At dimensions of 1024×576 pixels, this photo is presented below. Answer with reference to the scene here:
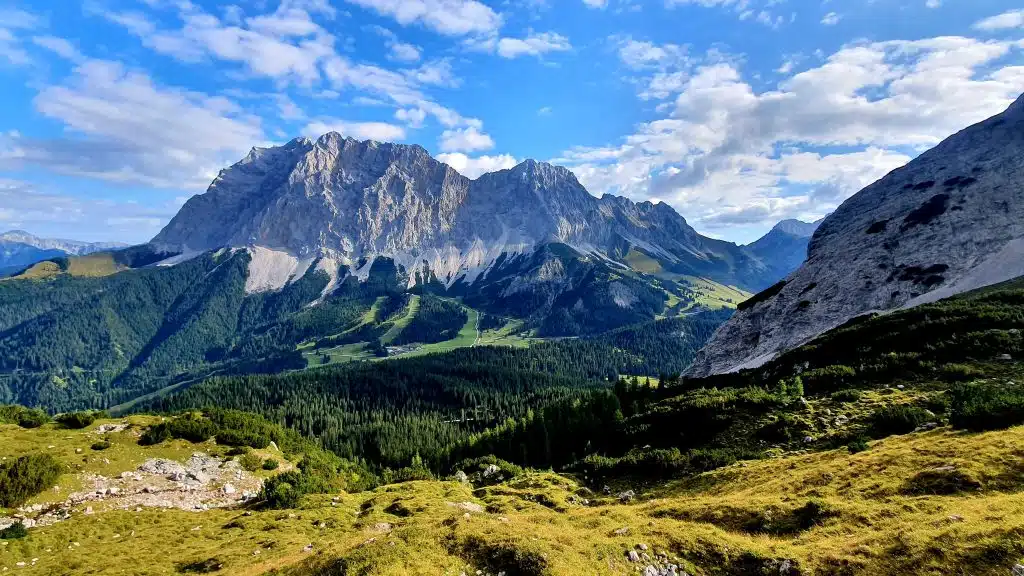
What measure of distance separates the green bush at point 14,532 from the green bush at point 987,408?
3380 inches

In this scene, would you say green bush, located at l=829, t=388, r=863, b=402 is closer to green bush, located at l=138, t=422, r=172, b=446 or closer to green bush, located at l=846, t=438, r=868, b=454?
green bush, located at l=846, t=438, r=868, b=454

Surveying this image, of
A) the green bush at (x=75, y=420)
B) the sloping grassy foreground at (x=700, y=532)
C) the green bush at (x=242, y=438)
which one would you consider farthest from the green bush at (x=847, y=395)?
the green bush at (x=75, y=420)

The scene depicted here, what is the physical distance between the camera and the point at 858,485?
29625mm

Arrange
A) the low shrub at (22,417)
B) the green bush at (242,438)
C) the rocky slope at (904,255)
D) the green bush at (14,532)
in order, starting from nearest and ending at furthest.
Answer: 1. the green bush at (14,532)
2. the low shrub at (22,417)
3. the green bush at (242,438)
4. the rocky slope at (904,255)

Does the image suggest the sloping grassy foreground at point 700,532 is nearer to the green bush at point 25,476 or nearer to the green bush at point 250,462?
the green bush at point 25,476

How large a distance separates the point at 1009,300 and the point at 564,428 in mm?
75535

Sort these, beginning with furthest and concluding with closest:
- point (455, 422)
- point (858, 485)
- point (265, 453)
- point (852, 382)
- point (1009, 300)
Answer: point (455, 422)
point (265, 453)
point (1009, 300)
point (852, 382)
point (858, 485)

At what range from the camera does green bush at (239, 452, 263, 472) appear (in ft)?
256

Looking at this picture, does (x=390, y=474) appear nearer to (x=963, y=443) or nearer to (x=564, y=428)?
(x=564, y=428)

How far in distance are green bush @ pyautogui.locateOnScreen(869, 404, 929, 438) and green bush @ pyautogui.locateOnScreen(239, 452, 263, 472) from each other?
8782 cm

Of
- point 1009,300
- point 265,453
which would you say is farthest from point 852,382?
point 265,453

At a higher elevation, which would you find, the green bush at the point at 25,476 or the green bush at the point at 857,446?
the green bush at the point at 857,446

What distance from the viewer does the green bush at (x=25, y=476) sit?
52.7 metres

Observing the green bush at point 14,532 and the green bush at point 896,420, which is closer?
the green bush at point 896,420
